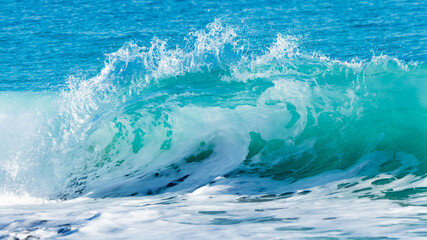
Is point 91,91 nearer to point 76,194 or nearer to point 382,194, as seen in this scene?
point 76,194

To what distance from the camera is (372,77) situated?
27.0 ft

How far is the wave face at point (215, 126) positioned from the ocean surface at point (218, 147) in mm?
20

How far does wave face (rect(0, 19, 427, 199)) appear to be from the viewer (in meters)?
7.16

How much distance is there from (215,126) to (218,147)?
1.45 feet

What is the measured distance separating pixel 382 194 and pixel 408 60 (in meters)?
6.02

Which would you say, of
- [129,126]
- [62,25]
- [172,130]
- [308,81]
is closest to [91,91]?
[129,126]

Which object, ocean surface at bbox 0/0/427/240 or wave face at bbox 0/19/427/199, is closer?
ocean surface at bbox 0/0/427/240

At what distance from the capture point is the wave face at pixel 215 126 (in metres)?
7.16

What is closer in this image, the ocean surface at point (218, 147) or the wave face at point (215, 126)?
the ocean surface at point (218, 147)

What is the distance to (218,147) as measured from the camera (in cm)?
772

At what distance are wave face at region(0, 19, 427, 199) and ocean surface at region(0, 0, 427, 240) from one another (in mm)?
20

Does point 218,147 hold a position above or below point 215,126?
below

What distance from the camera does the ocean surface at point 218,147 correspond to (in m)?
5.12

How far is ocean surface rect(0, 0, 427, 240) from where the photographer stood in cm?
512
